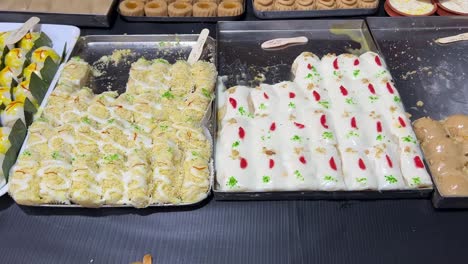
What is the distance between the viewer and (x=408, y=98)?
2.97 m

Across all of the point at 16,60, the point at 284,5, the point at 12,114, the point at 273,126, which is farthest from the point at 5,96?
the point at 284,5

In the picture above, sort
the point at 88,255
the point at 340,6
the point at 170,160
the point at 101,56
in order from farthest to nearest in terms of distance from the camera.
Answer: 1. the point at 340,6
2. the point at 101,56
3. the point at 170,160
4. the point at 88,255

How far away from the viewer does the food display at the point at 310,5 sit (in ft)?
11.4

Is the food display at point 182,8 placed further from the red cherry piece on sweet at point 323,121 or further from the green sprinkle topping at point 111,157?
the green sprinkle topping at point 111,157

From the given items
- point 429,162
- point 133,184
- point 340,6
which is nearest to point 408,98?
point 429,162

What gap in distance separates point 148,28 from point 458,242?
2642 millimetres

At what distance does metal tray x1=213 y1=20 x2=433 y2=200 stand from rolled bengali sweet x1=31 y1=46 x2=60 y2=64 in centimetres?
118

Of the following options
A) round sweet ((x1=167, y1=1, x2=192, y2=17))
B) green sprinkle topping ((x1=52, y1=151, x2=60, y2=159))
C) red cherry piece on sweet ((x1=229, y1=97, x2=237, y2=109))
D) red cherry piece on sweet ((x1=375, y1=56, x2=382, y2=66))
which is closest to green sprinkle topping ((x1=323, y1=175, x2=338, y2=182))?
red cherry piece on sweet ((x1=229, y1=97, x2=237, y2=109))

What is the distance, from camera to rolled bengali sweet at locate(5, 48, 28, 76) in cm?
297

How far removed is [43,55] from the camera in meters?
3.03

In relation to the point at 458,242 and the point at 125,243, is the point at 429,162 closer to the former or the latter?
the point at 458,242

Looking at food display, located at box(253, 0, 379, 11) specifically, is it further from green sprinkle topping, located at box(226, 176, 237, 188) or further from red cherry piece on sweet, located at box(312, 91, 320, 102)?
green sprinkle topping, located at box(226, 176, 237, 188)

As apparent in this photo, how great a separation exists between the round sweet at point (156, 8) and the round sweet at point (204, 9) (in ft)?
0.81

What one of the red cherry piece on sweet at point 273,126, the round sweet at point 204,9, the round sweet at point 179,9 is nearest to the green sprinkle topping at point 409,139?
the red cherry piece on sweet at point 273,126
